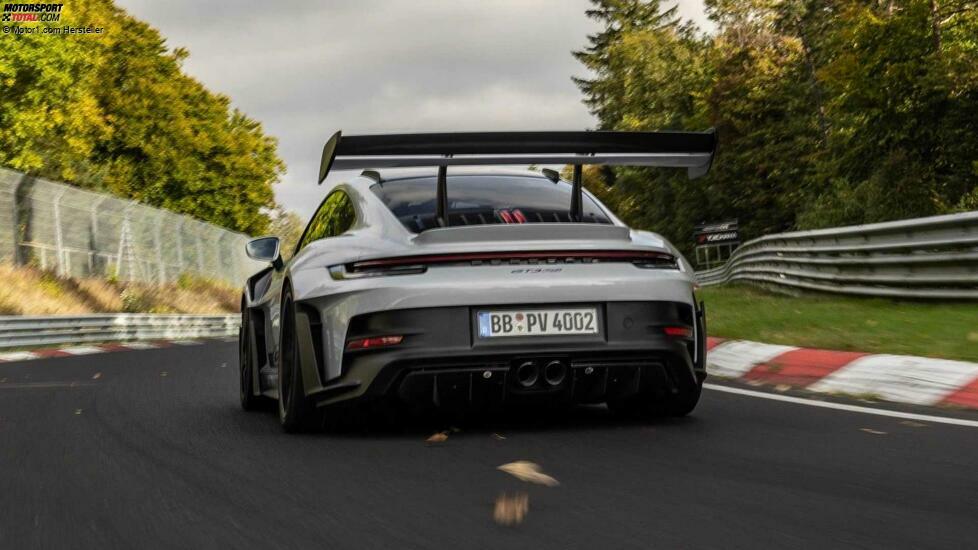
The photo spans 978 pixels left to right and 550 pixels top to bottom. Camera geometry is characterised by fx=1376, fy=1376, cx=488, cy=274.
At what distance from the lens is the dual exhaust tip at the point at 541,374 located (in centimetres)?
626

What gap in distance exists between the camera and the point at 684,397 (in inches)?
276

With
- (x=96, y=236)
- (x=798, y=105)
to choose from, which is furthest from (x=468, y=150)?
(x=798, y=105)

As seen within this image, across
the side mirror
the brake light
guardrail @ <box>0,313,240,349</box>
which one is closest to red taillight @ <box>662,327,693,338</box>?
the brake light

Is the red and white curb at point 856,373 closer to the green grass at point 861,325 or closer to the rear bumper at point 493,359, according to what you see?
the green grass at point 861,325

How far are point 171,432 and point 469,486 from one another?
8.62 ft


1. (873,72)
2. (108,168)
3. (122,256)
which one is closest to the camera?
(873,72)

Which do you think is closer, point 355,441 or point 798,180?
point 355,441

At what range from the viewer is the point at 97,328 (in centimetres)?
2575

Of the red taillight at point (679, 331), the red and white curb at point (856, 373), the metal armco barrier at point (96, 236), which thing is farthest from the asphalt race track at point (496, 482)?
the metal armco barrier at point (96, 236)

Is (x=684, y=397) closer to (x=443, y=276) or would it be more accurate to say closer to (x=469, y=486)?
(x=443, y=276)

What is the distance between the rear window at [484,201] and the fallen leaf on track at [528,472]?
1453 mm

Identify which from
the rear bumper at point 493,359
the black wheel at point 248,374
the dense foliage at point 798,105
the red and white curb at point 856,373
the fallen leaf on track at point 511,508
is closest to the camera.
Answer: the fallen leaf on track at point 511,508

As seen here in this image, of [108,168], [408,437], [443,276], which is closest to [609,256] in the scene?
[443,276]

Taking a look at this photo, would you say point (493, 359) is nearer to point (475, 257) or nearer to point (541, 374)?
point (541, 374)
